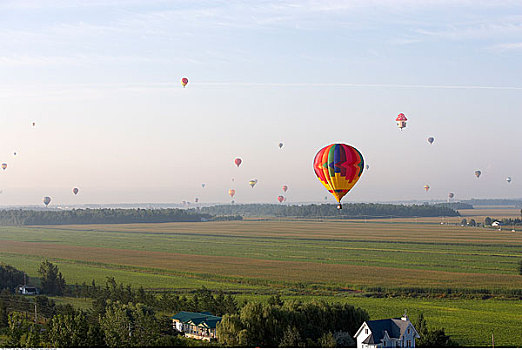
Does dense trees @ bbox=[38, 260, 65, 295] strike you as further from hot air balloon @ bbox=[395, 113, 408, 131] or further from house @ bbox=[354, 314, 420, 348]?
hot air balloon @ bbox=[395, 113, 408, 131]

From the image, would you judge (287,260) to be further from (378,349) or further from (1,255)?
(378,349)

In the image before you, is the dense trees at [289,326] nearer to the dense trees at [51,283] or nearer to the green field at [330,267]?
the green field at [330,267]

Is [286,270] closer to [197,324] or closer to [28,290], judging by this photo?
[28,290]

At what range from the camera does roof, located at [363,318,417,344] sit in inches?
1427

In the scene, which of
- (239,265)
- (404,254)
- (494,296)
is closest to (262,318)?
Result: (494,296)

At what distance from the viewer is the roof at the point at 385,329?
36.2m

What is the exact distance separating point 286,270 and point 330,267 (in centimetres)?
580

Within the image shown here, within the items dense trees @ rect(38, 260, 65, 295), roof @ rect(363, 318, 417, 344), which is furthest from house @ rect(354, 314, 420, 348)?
dense trees @ rect(38, 260, 65, 295)

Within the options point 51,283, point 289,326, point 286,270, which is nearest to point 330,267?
point 286,270

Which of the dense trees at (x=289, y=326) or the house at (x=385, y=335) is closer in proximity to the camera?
the house at (x=385, y=335)

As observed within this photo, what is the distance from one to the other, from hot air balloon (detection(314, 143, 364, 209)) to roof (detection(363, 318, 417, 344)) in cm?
2074

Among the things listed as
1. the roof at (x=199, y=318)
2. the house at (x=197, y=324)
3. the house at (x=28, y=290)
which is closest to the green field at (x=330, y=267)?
the house at (x=28, y=290)

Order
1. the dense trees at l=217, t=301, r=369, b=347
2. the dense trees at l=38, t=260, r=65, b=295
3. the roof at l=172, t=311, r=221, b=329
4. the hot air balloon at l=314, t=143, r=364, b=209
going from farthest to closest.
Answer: the dense trees at l=38, t=260, r=65, b=295 → the hot air balloon at l=314, t=143, r=364, b=209 → the roof at l=172, t=311, r=221, b=329 → the dense trees at l=217, t=301, r=369, b=347

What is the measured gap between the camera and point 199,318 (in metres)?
42.6
